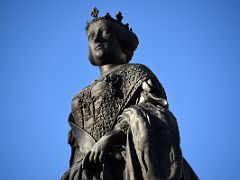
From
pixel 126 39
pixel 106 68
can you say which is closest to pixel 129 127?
pixel 106 68

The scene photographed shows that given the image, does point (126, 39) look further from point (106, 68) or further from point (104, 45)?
point (106, 68)

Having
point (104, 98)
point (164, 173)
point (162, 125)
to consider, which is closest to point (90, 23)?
point (104, 98)

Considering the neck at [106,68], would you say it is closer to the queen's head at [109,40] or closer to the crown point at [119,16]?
the queen's head at [109,40]

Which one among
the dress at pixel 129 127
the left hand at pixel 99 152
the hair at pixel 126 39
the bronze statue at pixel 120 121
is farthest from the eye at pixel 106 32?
the left hand at pixel 99 152

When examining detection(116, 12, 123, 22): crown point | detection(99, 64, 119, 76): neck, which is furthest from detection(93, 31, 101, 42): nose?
detection(116, 12, 123, 22): crown point

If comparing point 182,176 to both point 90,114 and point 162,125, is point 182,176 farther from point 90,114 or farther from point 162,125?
point 90,114

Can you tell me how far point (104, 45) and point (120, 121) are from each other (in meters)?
2.17

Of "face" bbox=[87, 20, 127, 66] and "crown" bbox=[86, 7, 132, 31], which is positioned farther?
"crown" bbox=[86, 7, 132, 31]

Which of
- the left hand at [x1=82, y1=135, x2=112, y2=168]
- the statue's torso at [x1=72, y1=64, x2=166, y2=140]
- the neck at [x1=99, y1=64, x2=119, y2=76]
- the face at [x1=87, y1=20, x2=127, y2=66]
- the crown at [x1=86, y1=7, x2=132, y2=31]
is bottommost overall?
the left hand at [x1=82, y1=135, x2=112, y2=168]

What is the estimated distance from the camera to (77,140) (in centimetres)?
959

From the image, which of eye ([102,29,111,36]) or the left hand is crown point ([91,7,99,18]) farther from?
the left hand

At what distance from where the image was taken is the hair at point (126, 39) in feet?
35.7

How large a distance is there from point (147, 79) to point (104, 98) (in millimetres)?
762

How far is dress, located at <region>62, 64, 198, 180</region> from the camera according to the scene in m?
8.01
